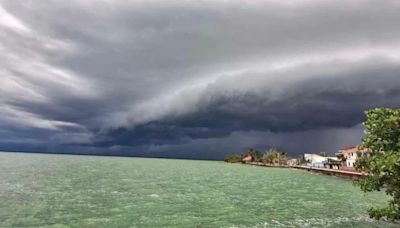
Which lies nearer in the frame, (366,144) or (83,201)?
(366,144)

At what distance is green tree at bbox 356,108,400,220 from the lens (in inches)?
875

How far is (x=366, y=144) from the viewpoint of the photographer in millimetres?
23641

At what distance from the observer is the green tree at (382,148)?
22.2m

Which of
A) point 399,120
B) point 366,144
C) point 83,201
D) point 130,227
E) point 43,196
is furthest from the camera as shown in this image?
point 43,196

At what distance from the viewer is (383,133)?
75.3 feet

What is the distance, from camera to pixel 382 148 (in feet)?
77.0

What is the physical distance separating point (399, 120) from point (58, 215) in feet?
98.8

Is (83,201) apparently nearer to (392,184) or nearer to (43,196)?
(43,196)

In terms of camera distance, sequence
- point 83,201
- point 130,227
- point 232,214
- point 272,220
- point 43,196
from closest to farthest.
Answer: point 130,227 < point 272,220 < point 232,214 < point 83,201 < point 43,196

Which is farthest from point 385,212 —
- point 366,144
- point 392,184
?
point 366,144

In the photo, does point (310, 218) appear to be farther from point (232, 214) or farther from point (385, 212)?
point (385, 212)

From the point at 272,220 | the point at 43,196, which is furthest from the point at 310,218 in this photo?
the point at 43,196

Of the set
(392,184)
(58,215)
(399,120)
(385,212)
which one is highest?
(399,120)

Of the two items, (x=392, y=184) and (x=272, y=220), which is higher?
(x=392, y=184)
